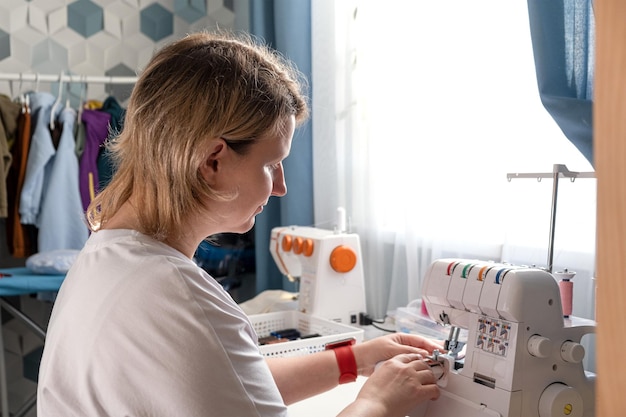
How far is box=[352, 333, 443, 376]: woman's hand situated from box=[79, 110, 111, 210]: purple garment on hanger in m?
1.91

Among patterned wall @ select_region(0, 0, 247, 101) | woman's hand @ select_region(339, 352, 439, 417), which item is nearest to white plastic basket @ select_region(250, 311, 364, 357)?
woman's hand @ select_region(339, 352, 439, 417)

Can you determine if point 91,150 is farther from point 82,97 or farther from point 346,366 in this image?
point 346,366

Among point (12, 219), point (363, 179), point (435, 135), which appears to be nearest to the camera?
point (435, 135)

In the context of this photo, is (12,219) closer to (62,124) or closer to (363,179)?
(62,124)

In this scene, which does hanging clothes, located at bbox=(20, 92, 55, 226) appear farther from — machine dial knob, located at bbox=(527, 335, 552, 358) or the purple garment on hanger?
machine dial knob, located at bbox=(527, 335, 552, 358)

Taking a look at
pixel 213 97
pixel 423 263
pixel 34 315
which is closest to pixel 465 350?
pixel 213 97

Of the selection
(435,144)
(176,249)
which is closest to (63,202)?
(435,144)

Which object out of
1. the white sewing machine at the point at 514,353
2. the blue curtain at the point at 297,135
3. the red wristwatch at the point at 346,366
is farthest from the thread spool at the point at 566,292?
the blue curtain at the point at 297,135

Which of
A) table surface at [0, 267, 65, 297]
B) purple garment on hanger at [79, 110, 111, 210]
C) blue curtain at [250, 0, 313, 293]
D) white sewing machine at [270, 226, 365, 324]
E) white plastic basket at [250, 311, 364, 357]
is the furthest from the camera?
purple garment on hanger at [79, 110, 111, 210]

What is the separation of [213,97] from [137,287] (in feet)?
0.88

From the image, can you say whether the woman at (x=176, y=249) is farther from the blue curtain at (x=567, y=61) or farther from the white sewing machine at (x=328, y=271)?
the white sewing machine at (x=328, y=271)

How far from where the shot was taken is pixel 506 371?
1127 mm

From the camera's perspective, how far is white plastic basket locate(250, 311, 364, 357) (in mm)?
1690

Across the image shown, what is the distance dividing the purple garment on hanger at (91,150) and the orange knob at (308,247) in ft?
4.43
